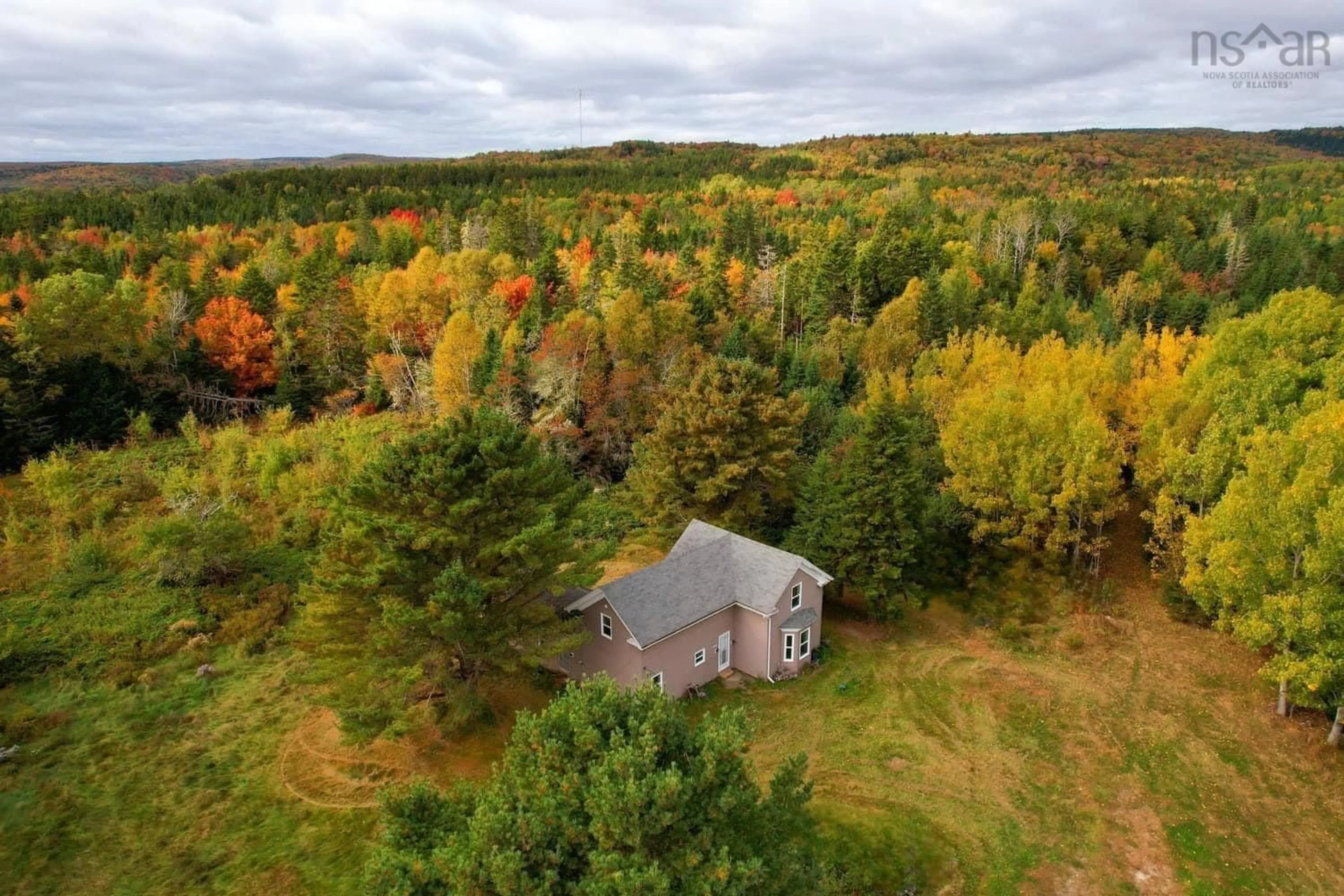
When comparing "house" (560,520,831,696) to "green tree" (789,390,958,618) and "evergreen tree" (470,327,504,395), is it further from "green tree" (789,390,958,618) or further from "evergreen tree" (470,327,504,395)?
"evergreen tree" (470,327,504,395)

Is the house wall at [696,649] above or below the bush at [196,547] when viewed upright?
below

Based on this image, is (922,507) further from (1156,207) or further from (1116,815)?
(1156,207)

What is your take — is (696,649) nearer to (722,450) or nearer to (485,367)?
(722,450)

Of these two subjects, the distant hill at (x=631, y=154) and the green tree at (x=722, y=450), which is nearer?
the green tree at (x=722, y=450)

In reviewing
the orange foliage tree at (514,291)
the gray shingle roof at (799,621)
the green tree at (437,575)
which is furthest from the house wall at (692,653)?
the orange foliage tree at (514,291)

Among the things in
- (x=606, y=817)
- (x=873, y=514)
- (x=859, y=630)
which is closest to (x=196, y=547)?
(x=859, y=630)

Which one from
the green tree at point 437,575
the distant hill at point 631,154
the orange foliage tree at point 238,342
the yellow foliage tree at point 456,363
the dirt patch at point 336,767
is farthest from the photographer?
the distant hill at point 631,154

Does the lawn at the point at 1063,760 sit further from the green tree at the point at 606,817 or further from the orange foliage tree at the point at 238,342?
the orange foliage tree at the point at 238,342

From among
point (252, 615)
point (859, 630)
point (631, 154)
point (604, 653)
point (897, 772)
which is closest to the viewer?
A: point (897, 772)
